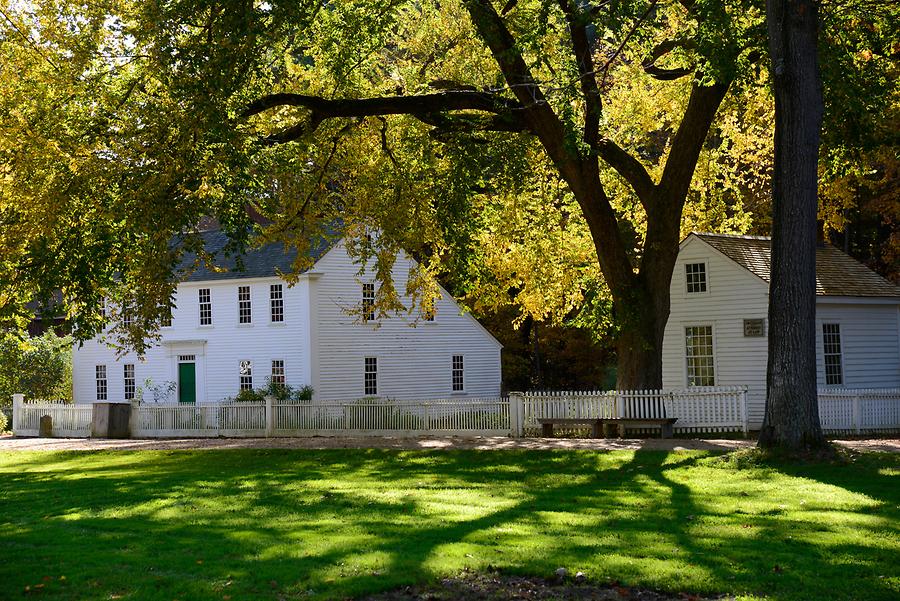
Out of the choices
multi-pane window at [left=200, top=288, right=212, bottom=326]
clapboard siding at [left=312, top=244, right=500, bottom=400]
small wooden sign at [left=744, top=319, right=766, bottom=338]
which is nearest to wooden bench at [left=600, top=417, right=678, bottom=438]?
small wooden sign at [left=744, top=319, right=766, bottom=338]

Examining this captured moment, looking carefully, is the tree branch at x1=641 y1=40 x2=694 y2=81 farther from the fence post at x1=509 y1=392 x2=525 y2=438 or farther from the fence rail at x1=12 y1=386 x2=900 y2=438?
the fence post at x1=509 y1=392 x2=525 y2=438

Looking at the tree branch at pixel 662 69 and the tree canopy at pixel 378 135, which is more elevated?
the tree branch at pixel 662 69

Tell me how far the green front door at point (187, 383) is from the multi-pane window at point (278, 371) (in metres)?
4.02

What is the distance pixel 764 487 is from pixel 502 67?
1080cm

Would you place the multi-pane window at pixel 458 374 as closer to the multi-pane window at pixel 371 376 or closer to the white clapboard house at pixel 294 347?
the white clapboard house at pixel 294 347

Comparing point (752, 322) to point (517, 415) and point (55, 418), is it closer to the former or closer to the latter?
point (517, 415)

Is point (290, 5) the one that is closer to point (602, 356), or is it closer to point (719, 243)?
point (719, 243)

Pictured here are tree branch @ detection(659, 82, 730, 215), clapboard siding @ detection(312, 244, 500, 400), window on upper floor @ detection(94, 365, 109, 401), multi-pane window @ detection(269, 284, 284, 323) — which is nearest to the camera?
tree branch @ detection(659, 82, 730, 215)

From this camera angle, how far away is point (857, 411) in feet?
80.9

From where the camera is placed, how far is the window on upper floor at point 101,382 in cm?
4172

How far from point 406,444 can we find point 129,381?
20.3 meters

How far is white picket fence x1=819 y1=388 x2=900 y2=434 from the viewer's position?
2452 centimetres

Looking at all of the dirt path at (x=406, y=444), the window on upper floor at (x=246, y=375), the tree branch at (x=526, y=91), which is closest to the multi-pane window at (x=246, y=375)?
the window on upper floor at (x=246, y=375)

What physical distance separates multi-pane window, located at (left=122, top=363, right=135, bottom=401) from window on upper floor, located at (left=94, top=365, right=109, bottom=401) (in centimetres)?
128
